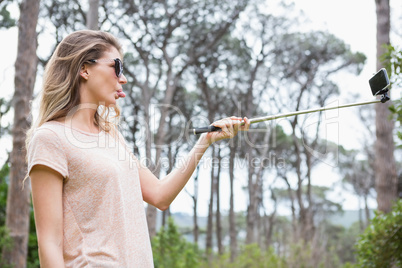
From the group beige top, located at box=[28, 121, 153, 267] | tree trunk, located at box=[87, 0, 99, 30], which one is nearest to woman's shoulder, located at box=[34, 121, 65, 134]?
beige top, located at box=[28, 121, 153, 267]

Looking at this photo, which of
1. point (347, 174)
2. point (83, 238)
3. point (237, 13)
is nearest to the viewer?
point (83, 238)

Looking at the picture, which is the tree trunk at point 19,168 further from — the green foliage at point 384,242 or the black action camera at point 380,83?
the black action camera at point 380,83

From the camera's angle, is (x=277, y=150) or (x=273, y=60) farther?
(x=277, y=150)

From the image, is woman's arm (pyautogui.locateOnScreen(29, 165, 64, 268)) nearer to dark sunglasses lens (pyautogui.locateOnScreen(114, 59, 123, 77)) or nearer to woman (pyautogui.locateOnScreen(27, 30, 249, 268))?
woman (pyautogui.locateOnScreen(27, 30, 249, 268))

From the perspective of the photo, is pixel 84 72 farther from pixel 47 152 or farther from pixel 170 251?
pixel 170 251

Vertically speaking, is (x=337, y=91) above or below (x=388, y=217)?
above

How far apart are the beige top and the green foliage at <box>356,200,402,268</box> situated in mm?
3368

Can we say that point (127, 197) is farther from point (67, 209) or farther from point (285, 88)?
point (285, 88)

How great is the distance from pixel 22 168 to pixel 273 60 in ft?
40.6

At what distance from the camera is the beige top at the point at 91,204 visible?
131 centimetres

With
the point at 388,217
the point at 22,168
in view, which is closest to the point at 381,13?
the point at 388,217

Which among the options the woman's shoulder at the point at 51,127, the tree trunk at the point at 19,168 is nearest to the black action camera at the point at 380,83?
the woman's shoulder at the point at 51,127

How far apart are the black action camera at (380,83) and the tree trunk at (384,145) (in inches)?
205

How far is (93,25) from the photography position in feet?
20.5
